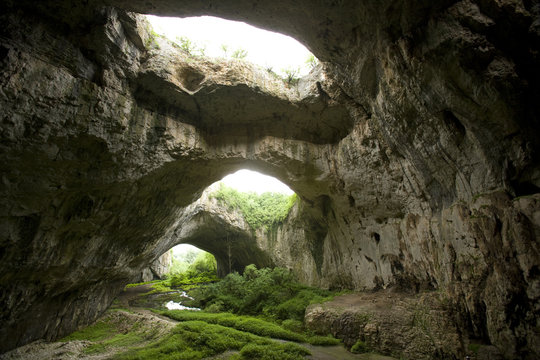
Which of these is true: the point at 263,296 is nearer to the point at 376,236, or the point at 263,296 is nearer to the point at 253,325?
the point at 253,325

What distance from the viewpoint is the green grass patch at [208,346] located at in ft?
21.2

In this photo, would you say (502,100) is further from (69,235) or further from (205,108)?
(69,235)

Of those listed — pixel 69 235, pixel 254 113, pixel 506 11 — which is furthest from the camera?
pixel 254 113

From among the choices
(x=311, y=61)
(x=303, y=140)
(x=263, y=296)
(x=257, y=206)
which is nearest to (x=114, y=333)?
(x=263, y=296)

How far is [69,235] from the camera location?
25.9 feet

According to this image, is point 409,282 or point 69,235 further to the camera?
point 409,282

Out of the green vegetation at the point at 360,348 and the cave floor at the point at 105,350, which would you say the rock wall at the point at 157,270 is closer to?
the cave floor at the point at 105,350

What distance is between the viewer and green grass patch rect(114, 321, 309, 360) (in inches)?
255

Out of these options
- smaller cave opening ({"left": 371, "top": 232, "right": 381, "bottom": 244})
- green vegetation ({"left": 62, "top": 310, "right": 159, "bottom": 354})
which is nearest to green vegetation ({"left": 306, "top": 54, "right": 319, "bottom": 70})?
smaller cave opening ({"left": 371, "top": 232, "right": 381, "bottom": 244})

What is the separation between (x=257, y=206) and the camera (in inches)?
812

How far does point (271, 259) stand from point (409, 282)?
456 inches

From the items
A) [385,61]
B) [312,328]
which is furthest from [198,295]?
[385,61]

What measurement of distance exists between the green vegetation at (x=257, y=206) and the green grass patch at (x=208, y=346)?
11.4 meters

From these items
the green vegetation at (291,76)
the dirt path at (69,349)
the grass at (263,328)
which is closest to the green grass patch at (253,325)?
the grass at (263,328)
